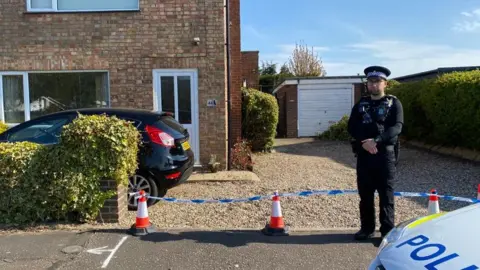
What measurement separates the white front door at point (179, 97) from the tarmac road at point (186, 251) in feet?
14.2

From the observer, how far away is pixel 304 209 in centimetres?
638

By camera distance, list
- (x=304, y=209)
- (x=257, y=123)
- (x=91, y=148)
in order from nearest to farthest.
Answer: (x=91, y=148)
(x=304, y=209)
(x=257, y=123)

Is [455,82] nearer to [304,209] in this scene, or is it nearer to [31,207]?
[304,209]

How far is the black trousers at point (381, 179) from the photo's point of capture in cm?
462

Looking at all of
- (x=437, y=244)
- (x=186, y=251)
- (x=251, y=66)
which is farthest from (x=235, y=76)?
(x=251, y=66)

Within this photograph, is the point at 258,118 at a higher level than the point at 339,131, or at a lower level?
higher

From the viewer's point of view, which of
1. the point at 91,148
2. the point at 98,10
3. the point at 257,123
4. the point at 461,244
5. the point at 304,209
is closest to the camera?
the point at 461,244

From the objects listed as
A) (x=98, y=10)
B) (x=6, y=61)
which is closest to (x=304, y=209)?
(x=98, y=10)

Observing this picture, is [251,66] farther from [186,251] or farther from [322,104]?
[186,251]

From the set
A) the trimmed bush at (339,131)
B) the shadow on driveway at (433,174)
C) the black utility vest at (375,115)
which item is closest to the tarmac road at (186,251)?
the black utility vest at (375,115)

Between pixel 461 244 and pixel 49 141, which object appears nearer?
pixel 461 244

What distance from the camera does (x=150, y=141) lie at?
6.32 meters

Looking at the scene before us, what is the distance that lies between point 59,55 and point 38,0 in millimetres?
1269

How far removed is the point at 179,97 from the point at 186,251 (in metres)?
5.19
